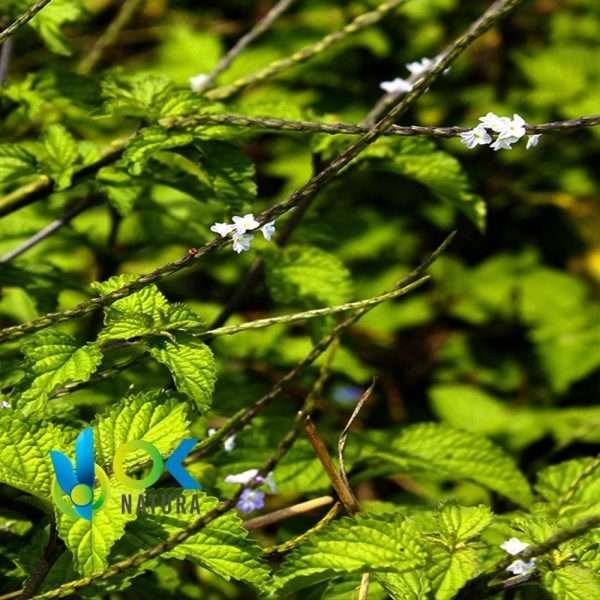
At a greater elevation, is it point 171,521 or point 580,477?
point 171,521

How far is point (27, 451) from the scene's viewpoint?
152 centimetres

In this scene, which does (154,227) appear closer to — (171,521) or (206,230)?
(206,230)

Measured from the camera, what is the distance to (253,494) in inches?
67.0

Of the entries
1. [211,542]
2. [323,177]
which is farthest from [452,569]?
[323,177]

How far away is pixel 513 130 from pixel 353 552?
0.65 meters

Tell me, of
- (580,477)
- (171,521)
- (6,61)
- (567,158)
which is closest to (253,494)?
(171,521)

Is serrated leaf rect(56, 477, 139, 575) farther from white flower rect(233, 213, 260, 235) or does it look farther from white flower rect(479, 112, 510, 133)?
white flower rect(479, 112, 510, 133)

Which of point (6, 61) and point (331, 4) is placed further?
point (331, 4)

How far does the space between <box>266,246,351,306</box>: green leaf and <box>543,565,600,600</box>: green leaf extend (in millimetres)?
781

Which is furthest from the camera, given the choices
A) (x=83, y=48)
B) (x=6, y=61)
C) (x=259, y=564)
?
(x=83, y=48)

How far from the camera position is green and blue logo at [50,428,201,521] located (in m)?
1.46

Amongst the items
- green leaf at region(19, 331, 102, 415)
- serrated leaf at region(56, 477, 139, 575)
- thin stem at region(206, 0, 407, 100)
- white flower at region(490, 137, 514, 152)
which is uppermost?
thin stem at region(206, 0, 407, 100)

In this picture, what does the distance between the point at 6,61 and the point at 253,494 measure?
1062 mm

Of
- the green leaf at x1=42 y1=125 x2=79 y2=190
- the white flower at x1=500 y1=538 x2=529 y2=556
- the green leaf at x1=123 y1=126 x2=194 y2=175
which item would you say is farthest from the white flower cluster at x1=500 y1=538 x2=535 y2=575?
the green leaf at x1=42 y1=125 x2=79 y2=190
